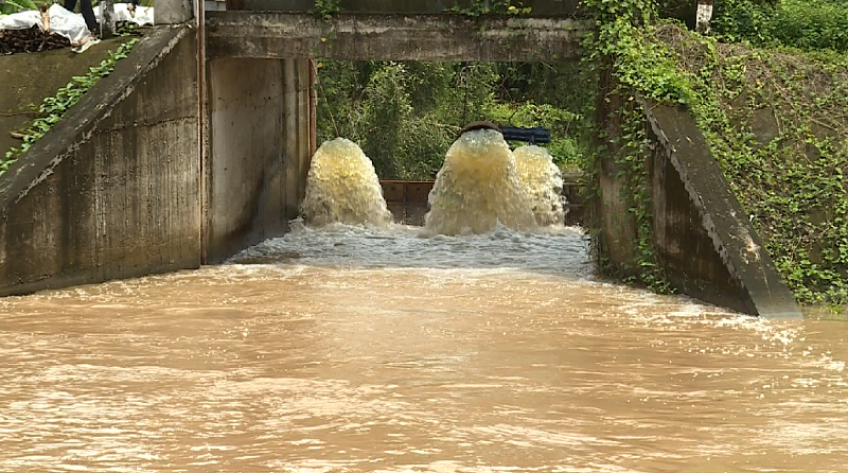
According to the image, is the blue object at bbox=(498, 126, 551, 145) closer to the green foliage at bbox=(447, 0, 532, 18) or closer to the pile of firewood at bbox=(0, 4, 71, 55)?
the green foliage at bbox=(447, 0, 532, 18)

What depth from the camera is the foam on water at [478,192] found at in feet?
71.3

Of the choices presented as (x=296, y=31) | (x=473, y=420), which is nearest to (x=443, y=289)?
(x=296, y=31)

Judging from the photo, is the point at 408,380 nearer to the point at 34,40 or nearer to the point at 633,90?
the point at 633,90

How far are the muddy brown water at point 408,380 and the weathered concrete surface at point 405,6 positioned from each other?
3.34 meters

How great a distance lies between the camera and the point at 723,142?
14.7 meters

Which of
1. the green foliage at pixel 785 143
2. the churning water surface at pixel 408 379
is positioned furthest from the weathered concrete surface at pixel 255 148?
the green foliage at pixel 785 143

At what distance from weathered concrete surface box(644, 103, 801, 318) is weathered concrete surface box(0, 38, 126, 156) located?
666cm

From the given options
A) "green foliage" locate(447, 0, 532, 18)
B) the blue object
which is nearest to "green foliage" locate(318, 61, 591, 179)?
the blue object

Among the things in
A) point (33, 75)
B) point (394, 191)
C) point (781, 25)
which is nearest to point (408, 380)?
point (33, 75)

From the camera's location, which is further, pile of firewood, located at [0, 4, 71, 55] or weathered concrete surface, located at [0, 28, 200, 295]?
pile of firewood, located at [0, 4, 71, 55]

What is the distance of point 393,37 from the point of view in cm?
1666

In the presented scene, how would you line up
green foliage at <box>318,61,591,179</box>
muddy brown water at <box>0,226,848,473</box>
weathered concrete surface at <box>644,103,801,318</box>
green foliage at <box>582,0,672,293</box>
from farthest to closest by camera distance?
green foliage at <box>318,61,591,179</box>
green foliage at <box>582,0,672,293</box>
weathered concrete surface at <box>644,103,801,318</box>
muddy brown water at <box>0,226,848,473</box>

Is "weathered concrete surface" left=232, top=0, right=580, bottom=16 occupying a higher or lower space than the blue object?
higher

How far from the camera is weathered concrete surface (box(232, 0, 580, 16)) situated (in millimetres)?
16672
